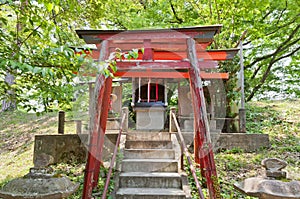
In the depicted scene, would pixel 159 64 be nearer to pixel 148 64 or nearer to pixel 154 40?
pixel 148 64

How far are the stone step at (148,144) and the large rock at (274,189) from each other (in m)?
4.07

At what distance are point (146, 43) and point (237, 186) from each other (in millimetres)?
3345

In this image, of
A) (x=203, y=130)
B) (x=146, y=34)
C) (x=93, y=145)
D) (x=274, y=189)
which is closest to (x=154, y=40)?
(x=146, y=34)

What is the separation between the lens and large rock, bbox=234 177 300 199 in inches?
92.8

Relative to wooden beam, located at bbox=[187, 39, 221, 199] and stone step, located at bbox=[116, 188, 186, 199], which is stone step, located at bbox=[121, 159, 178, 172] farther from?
wooden beam, located at bbox=[187, 39, 221, 199]

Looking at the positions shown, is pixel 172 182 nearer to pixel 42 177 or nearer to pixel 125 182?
pixel 125 182

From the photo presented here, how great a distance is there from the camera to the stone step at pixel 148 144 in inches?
261

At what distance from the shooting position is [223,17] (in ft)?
28.5

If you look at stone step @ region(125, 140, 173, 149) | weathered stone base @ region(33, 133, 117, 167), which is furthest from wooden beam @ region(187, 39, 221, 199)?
weathered stone base @ region(33, 133, 117, 167)

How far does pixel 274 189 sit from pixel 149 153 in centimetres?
400

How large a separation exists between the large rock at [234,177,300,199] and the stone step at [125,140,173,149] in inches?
160

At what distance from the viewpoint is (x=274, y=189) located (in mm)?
2428

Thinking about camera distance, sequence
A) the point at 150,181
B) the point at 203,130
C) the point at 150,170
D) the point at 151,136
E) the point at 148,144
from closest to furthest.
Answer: the point at 203,130
the point at 150,181
the point at 150,170
the point at 148,144
the point at 151,136

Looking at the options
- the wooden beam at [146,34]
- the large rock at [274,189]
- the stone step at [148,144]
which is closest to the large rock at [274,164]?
the large rock at [274,189]
